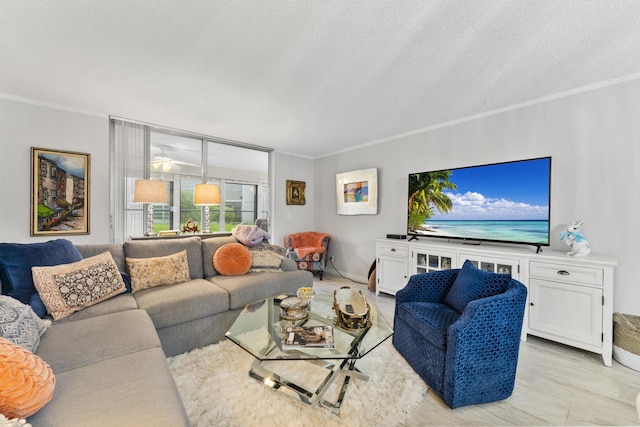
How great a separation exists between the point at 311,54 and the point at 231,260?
6.63 ft

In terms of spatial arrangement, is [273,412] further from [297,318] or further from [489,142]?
[489,142]

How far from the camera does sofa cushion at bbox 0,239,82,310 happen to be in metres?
1.75

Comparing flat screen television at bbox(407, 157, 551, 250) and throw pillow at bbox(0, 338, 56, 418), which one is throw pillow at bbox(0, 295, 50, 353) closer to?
throw pillow at bbox(0, 338, 56, 418)

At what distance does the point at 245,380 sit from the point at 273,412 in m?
0.34

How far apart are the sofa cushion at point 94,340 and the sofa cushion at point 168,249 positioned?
839 millimetres

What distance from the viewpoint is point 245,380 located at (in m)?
1.73

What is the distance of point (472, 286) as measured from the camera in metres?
1.86

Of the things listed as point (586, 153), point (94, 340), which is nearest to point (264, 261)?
point (94, 340)

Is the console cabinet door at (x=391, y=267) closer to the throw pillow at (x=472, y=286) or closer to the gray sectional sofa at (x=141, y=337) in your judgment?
the gray sectional sofa at (x=141, y=337)

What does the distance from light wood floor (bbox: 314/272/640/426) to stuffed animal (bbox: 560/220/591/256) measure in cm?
84

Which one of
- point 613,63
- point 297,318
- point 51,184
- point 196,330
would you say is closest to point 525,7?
point 613,63

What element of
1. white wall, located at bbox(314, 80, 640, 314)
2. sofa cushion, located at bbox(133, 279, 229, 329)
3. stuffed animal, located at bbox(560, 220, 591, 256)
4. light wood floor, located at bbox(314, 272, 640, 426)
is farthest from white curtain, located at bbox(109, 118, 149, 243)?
stuffed animal, located at bbox(560, 220, 591, 256)

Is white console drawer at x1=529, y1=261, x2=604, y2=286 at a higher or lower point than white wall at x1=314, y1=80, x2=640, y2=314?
lower

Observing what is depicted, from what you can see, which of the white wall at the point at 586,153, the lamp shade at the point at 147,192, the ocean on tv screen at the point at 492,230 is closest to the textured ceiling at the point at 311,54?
the white wall at the point at 586,153
